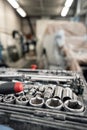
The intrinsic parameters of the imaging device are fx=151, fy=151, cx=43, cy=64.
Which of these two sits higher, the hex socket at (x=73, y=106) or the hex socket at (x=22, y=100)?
the hex socket at (x=22, y=100)

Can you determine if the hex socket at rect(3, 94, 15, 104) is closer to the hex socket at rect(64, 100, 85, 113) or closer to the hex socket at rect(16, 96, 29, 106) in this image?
the hex socket at rect(16, 96, 29, 106)

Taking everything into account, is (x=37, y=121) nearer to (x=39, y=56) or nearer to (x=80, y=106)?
(x=80, y=106)

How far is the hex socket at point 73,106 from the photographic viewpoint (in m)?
0.35

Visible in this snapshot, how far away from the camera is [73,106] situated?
15.0 inches

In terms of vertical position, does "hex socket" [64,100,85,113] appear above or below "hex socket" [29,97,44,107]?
below

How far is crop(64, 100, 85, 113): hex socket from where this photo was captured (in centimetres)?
35

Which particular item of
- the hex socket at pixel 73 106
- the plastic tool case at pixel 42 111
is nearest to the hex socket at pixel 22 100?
the plastic tool case at pixel 42 111

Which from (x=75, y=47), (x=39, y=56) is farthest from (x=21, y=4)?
(x=39, y=56)

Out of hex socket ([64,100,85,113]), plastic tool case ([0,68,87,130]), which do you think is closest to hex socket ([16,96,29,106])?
plastic tool case ([0,68,87,130])

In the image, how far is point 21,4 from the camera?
2.13 ft

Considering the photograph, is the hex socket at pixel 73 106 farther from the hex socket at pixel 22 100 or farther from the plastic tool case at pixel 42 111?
the hex socket at pixel 22 100

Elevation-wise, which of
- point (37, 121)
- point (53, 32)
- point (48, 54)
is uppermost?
point (53, 32)

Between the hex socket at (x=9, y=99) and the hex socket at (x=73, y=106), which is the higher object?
the hex socket at (x=9, y=99)

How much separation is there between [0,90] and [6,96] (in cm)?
4
